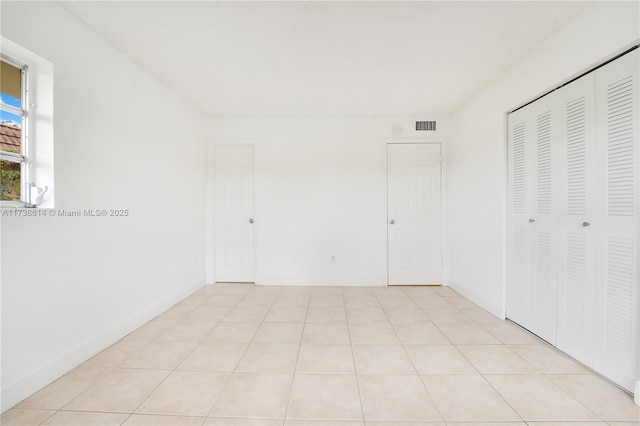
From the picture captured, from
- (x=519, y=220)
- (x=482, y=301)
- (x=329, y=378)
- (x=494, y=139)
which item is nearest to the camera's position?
(x=329, y=378)

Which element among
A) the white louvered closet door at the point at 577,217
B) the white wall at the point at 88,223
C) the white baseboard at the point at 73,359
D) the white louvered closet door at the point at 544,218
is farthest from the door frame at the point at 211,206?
the white louvered closet door at the point at 577,217

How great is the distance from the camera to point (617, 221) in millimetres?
1707

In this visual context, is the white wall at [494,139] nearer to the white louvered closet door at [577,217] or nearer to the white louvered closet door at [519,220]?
the white louvered closet door at [519,220]

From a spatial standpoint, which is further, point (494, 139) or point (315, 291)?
point (315, 291)

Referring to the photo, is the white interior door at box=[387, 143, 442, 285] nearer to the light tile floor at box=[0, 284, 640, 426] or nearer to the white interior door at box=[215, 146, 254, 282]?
the light tile floor at box=[0, 284, 640, 426]

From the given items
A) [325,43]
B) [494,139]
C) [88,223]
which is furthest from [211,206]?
[494,139]

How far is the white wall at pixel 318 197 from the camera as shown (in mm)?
4035

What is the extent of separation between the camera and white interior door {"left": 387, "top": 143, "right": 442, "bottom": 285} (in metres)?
4.02

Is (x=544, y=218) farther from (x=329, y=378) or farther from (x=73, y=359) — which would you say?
(x=73, y=359)

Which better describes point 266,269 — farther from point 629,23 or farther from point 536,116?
point 629,23

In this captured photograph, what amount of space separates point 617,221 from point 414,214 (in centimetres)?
237

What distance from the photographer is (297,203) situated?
4.07 meters

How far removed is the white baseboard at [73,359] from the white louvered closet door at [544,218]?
12.4 ft

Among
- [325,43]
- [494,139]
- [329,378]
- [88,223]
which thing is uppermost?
[325,43]
